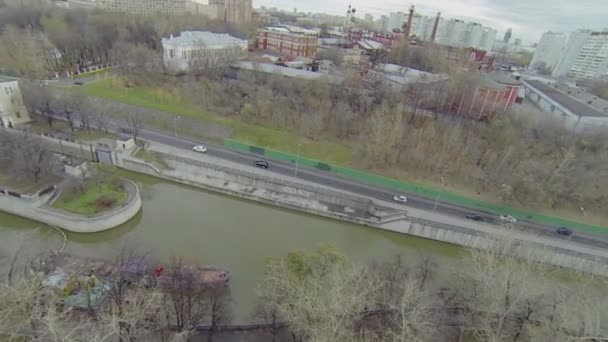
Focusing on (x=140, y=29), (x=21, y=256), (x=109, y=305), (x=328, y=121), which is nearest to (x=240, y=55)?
(x=140, y=29)

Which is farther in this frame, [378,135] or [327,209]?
[378,135]

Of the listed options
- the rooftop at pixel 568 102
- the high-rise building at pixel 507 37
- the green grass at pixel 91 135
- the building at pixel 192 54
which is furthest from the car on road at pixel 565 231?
the high-rise building at pixel 507 37

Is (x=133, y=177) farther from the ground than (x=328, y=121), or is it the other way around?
(x=328, y=121)

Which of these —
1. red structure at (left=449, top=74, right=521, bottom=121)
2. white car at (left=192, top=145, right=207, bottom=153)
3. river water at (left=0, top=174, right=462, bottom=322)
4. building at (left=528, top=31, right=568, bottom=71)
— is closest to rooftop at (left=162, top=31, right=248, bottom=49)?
white car at (left=192, top=145, right=207, bottom=153)

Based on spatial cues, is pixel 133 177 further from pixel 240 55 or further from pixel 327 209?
pixel 240 55

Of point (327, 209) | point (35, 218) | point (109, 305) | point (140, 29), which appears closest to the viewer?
point (109, 305)

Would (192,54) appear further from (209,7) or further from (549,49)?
(549,49)
